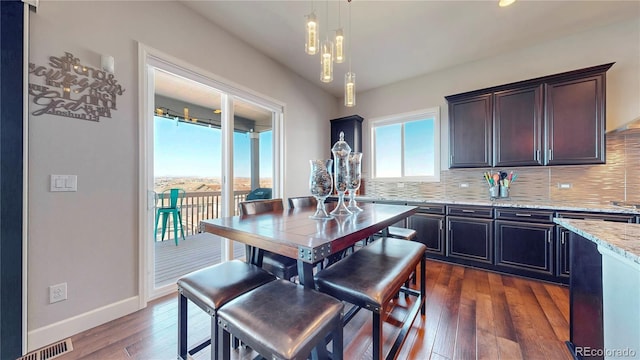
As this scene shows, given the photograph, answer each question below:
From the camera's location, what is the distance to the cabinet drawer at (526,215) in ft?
→ 8.37

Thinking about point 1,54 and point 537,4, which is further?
point 537,4

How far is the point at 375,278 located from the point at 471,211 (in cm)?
236

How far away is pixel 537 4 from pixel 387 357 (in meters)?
3.55

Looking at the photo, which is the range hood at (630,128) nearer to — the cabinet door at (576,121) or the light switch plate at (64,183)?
the cabinet door at (576,121)

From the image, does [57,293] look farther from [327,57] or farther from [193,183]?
[327,57]

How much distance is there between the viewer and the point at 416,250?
1.84 metres

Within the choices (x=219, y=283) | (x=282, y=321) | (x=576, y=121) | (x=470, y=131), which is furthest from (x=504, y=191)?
(x=219, y=283)

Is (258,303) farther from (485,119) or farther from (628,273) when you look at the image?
(485,119)

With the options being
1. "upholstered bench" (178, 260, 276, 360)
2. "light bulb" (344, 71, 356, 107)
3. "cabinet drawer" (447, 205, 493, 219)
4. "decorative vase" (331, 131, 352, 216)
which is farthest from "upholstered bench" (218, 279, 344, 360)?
"cabinet drawer" (447, 205, 493, 219)

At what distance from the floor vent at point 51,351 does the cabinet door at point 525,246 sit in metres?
4.20

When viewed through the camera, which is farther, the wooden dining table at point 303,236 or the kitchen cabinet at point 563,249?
the kitchen cabinet at point 563,249

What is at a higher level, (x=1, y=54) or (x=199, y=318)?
(x=1, y=54)

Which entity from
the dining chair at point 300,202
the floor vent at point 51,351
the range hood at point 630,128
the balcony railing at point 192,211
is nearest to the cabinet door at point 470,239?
the range hood at point 630,128

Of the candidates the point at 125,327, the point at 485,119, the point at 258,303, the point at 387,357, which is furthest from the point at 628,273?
the point at 125,327
